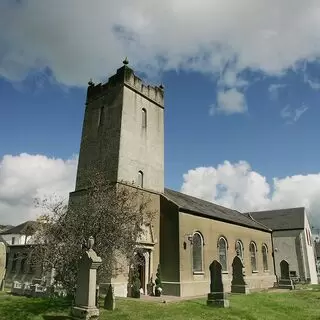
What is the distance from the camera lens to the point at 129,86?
1048 inches

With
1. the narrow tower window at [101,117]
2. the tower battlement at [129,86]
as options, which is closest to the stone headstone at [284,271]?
the tower battlement at [129,86]

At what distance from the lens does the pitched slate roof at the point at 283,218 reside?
162 feet

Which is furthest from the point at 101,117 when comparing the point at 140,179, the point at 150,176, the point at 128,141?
the point at 150,176

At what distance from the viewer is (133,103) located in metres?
26.6

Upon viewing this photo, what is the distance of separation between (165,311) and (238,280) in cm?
1237

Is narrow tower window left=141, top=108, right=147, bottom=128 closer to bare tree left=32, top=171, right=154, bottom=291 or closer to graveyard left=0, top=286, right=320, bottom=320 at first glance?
bare tree left=32, top=171, right=154, bottom=291

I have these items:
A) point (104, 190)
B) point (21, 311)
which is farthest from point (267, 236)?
point (21, 311)

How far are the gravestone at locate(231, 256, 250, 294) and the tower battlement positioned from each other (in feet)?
50.4

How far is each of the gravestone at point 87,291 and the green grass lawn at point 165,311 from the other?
209cm

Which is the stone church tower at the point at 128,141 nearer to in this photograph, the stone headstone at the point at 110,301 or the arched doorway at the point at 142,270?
the arched doorway at the point at 142,270

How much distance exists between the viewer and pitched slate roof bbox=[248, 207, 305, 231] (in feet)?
162

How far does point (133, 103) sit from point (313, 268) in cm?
3999

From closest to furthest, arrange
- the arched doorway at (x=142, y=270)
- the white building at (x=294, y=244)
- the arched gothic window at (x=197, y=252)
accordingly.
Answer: the arched doorway at (x=142, y=270), the arched gothic window at (x=197, y=252), the white building at (x=294, y=244)

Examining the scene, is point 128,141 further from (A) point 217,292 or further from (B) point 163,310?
(B) point 163,310
